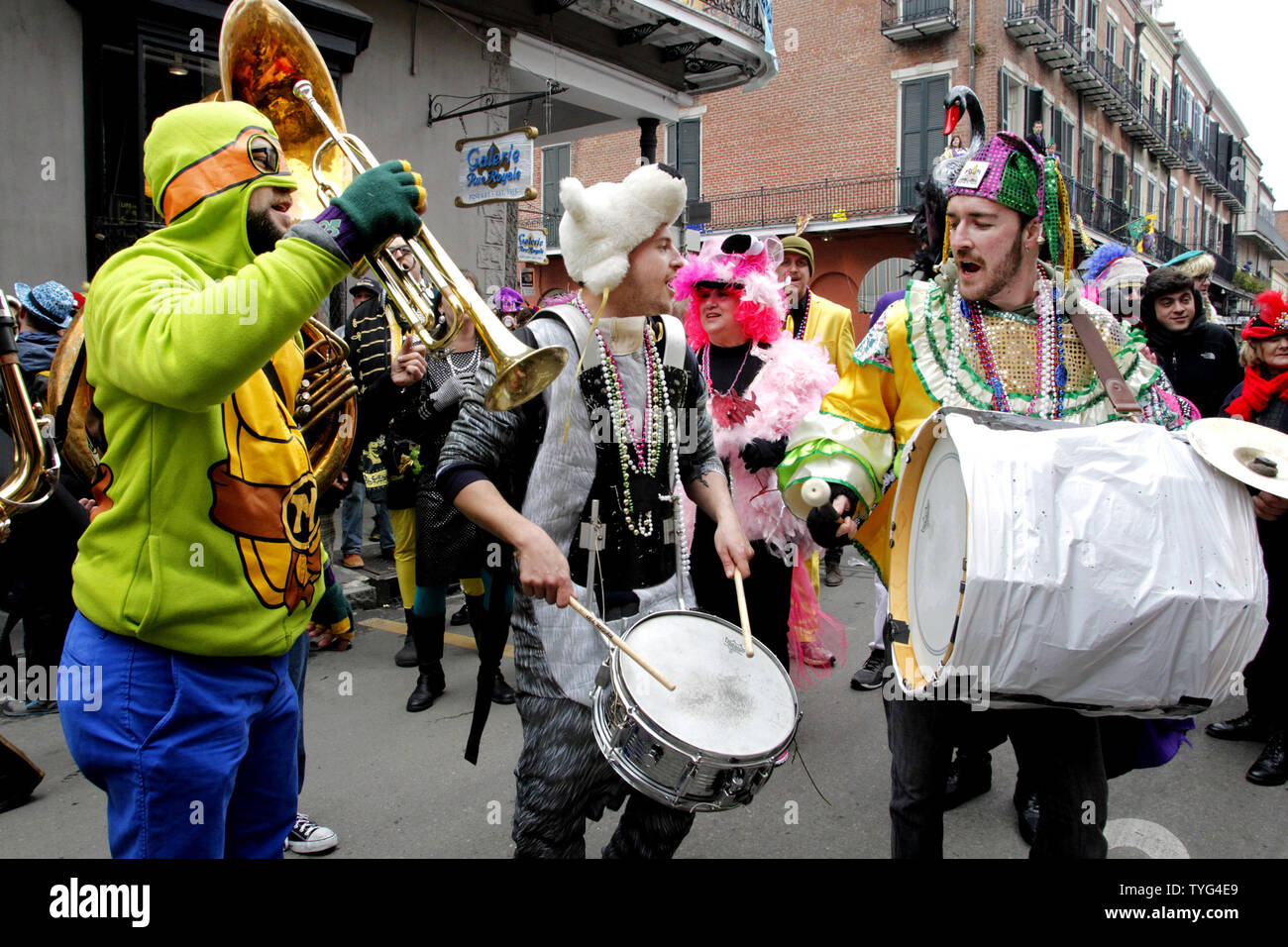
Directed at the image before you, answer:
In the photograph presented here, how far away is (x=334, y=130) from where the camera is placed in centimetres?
248

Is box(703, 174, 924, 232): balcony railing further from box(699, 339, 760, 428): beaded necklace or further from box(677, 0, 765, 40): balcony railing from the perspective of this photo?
box(699, 339, 760, 428): beaded necklace

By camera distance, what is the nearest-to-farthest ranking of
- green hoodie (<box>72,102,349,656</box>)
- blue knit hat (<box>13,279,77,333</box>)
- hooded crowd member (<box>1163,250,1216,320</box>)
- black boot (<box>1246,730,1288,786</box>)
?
green hoodie (<box>72,102,349,656</box>) < black boot (<box>1246,730,1288,786</box>) < blue knit hat (<box>13,279,77,333</box>) < hooded crowd member (<box>1163,250,1216,320</box>)

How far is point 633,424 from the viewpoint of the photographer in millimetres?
2404

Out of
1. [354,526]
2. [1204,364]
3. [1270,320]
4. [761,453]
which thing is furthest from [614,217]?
[354,526]

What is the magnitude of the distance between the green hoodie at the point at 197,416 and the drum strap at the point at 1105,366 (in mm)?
1773

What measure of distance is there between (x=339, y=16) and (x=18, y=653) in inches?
229

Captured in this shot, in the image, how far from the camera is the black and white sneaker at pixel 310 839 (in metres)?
3.21

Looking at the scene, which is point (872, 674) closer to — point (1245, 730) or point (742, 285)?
point (1245, 730)

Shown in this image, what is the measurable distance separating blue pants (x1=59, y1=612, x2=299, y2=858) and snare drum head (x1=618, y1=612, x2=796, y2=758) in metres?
0.81

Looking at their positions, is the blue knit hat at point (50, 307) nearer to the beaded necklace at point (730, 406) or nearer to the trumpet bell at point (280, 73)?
the trumpet bell at point (280, 73)

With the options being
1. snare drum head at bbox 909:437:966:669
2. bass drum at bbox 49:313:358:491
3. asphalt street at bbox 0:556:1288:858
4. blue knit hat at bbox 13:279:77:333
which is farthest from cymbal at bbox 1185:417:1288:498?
blue knit hat at bbox 13:279:77:333

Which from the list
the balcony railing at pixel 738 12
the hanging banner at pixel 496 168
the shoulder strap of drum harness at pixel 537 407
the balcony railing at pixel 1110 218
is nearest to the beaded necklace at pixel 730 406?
the shoulder strap of drum harness at pixel 537 407

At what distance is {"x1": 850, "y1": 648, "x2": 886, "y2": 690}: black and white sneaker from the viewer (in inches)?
190

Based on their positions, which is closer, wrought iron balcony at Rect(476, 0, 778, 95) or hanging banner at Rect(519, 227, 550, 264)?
wrought iron balcony at Rect(476, 0, 778, 95)
